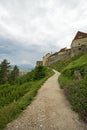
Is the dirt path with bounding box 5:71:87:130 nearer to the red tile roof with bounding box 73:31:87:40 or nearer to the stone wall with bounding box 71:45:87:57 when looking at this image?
the stone wall with bounding box 71:45:87:57

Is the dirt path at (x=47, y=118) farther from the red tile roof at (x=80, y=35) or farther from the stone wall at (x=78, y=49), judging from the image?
the red tile roof at (x=80, y=35)

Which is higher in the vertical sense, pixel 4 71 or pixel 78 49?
pixel 78 49

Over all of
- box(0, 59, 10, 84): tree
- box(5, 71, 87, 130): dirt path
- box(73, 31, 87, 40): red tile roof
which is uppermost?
box(73, 31, 87, 40): red tile roof

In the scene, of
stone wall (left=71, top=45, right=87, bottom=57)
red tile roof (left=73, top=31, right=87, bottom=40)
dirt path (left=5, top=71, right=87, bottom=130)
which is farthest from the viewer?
red tile roof (left=73, top=31, right=87, bottom=40)

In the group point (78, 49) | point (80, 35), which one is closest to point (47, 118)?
point (78, 49)

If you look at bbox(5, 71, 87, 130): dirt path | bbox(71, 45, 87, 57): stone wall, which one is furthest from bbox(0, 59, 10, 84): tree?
bbox(5, 71, 87, 130): dirt path

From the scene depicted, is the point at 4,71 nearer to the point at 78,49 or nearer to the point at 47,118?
the point at 78,49

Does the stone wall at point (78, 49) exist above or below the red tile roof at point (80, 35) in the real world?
below

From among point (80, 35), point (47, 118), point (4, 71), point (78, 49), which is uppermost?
point (80, 35)

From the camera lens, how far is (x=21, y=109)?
1191cm

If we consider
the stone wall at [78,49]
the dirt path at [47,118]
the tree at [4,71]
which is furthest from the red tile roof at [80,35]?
the dirt path at [47,118]

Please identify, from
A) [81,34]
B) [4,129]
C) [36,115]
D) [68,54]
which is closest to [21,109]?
[36,115]

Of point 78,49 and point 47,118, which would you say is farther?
point 78,49

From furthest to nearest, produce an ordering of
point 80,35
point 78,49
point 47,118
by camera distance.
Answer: point 80,35 < point 78,49 < point 47,118
